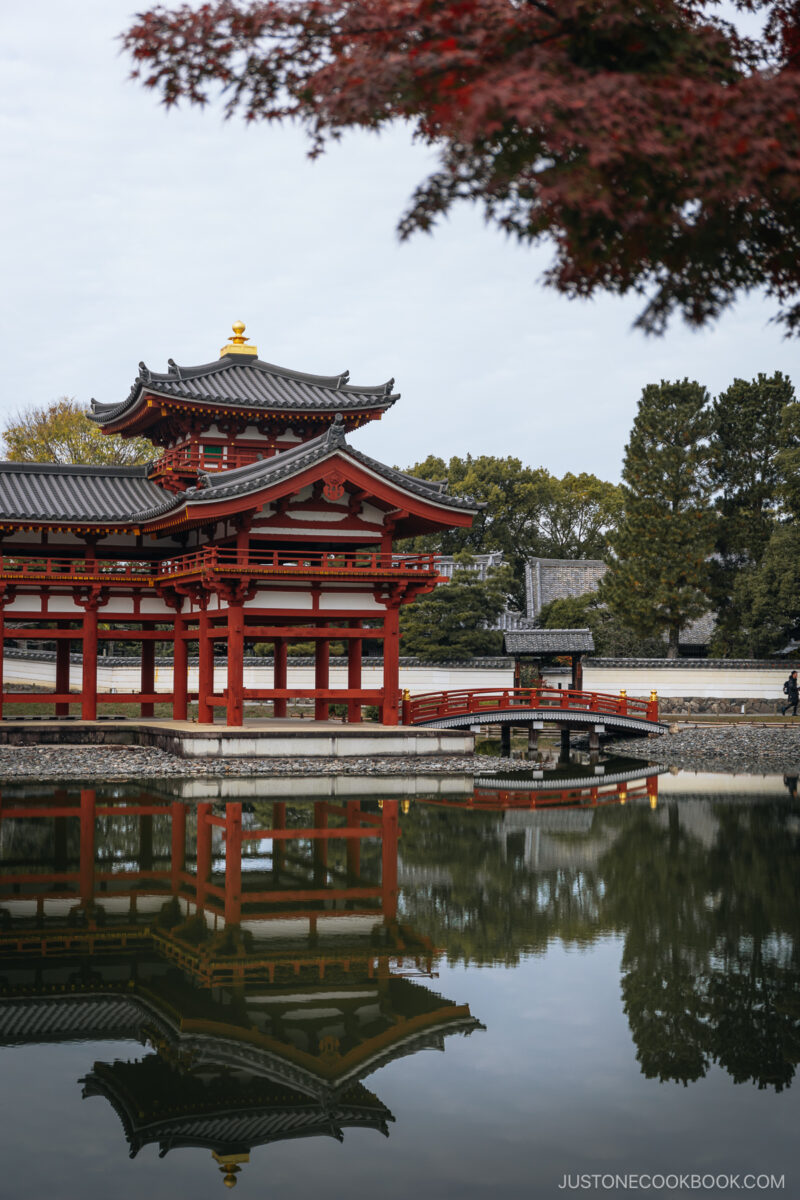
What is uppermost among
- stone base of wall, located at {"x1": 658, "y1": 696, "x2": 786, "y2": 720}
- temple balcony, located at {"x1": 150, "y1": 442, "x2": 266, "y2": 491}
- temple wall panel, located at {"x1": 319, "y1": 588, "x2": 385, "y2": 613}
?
temple balcony, located at {"x1": 150, "y1": 442, "x2": 266, "y2": 491}

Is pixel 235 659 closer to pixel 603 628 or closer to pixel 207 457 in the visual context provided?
pixel 207 457

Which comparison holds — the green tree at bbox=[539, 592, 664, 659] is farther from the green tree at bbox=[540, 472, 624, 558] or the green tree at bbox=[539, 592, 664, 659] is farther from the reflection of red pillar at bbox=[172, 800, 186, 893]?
the reflection of red pillar at bbox=[172, 800, 186, 893]

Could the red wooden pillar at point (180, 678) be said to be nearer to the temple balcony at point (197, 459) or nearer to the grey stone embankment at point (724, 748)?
the temple balcony at point (197, 459)

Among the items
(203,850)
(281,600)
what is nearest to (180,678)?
(281,600)

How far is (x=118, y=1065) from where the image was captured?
6828mm

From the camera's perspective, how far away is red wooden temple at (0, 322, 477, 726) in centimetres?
2378

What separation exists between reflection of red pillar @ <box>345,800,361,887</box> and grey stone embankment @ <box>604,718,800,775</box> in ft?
37.4

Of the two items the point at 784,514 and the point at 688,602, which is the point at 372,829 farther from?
the point at 784,514

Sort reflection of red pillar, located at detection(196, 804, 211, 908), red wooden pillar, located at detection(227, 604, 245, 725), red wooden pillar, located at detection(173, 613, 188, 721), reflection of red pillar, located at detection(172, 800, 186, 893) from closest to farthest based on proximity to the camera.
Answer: reflection of red pillar, located at detection(196, 804, 211, 908)
reflection of red pillar, located at detection(172, 800, 186, 893)
red wooden pillar, located at detection(227, 604, 245, 725)
red wooden pillar, located at detection(173, 613, 188, 721)

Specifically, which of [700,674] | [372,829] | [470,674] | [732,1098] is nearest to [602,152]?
[732,1098]

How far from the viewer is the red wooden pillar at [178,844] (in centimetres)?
1234

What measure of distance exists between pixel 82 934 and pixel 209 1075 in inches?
141

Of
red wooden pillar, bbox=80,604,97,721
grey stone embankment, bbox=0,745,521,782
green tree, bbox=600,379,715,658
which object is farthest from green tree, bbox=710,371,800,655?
red wooden pillar, bbox=80,604,97,721

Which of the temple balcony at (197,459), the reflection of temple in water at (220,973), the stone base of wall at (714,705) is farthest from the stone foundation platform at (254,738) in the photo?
the stone base of wall at (714,705)
